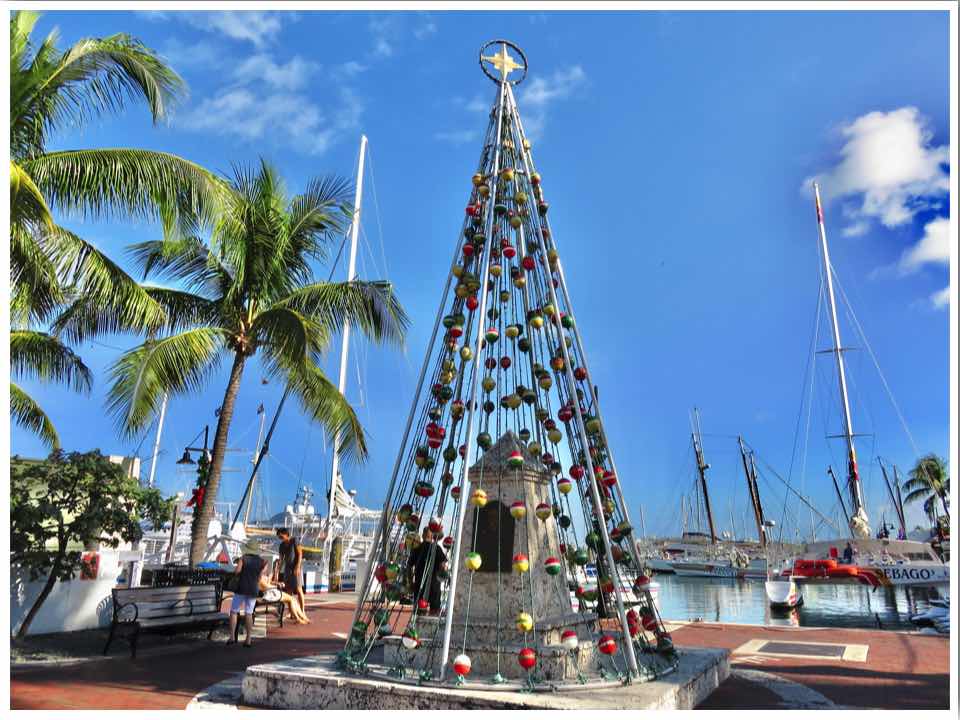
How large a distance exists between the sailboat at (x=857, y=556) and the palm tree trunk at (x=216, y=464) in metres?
22.6

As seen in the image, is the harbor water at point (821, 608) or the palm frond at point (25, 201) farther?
the harbor water at point (821, 608)

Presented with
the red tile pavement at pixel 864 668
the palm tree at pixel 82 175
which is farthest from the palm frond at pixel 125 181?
the red tile pavement at pixel 864 668

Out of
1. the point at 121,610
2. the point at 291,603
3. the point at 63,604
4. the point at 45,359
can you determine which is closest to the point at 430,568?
the point at 121,610

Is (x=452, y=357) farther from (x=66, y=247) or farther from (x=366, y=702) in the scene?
(x=66, y=247)

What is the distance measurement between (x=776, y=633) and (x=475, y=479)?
746 centimetres

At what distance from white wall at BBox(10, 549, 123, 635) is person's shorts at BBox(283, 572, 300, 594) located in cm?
277

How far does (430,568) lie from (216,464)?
6035 millimetres

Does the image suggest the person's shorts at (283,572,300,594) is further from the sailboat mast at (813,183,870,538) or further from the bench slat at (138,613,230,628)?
the sailboat mast at (813,183,870,538)

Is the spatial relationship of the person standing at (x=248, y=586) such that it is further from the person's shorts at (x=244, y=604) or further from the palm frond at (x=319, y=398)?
the palm frond at (x=319, y=398)

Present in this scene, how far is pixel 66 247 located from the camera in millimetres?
8969

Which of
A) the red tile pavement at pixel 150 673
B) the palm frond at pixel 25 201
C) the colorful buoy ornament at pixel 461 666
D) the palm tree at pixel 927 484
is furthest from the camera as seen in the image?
the palm tree at pixel 927 484

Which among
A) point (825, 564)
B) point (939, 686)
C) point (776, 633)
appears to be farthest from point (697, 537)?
point (939, 686)

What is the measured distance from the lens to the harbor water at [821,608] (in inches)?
730

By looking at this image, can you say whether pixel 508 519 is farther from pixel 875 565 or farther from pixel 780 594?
pixel 875 565
